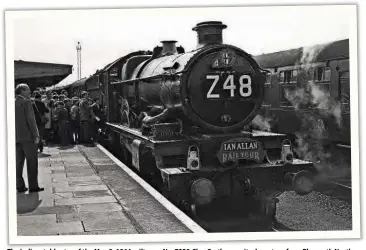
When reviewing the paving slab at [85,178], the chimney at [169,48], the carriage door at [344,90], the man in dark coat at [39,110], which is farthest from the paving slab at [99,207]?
the carriage door at [344,90]

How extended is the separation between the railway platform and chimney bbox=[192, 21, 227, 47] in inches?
79.8

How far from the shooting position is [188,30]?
641 cm

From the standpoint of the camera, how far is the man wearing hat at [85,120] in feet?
34.8

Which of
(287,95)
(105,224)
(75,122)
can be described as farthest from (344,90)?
(75,122)

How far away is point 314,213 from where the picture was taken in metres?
6.61

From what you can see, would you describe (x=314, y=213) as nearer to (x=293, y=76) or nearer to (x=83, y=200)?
(x=83, y=200)

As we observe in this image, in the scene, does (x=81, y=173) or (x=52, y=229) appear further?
(x=81, y=173)

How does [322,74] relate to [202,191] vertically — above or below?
above

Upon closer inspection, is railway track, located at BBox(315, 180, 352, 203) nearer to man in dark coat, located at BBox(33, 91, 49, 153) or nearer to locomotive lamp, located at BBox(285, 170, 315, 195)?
locomotive lamp, located at BBox(285, 170, 315, 195)

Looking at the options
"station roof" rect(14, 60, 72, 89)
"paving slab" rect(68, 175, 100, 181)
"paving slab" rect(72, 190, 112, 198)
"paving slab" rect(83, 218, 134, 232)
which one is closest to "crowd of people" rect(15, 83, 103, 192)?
"station roof" rect(14, 60, 72, 89)

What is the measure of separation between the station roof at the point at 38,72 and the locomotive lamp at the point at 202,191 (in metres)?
2.56

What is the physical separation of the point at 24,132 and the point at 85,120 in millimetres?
4416

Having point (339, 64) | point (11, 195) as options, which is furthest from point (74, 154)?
point (339, 64)
